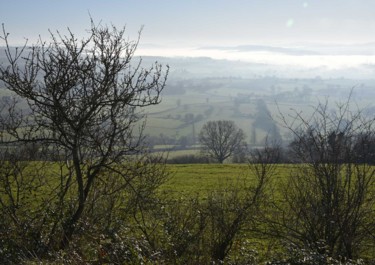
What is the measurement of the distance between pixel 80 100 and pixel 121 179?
2823 mm

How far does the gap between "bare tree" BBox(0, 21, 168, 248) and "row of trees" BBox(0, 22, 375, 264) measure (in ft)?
0.07

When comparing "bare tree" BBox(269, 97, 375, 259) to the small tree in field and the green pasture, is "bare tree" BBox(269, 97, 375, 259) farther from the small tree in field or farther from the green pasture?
the small tree in field

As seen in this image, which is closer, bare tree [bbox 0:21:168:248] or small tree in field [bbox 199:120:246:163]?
bare tree [bbox 0:21:168:248]

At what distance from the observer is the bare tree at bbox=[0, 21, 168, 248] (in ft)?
25.1

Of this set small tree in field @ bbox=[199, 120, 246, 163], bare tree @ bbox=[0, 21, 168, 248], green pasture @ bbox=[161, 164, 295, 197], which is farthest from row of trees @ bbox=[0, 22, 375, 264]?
small tree in field @ bbox=[199, 120, 246, 163]

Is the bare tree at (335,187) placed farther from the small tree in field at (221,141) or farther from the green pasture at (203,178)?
the small tree in field at (221,141)

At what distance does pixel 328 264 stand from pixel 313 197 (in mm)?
1946

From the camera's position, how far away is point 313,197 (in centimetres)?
940

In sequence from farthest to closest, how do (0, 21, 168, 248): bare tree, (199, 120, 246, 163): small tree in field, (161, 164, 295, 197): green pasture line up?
1. (199, 120, 246, 163): small tree in field
2. (161, 164, 295, 197): green pasture
3. (0, 21, 168, 248): bare tree

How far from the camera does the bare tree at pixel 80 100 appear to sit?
7660mm

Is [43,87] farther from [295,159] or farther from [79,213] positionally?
[295,159]

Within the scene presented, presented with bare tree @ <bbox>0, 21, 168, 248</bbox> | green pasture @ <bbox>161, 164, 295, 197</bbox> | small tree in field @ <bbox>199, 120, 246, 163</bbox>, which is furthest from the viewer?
small tree in field @ <bbox>199, 120, 246, 163</bbox>

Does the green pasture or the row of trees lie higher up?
the row of trees

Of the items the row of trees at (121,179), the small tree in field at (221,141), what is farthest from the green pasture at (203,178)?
the small tree in field at (221,141)
